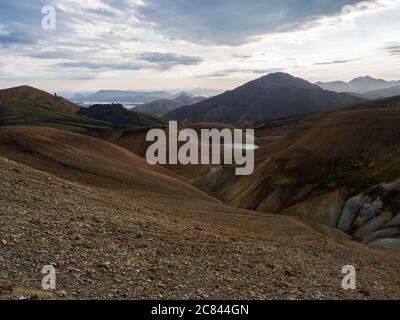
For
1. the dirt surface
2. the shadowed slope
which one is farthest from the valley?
the shadowed slope

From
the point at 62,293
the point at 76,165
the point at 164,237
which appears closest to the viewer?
the point at 62,293

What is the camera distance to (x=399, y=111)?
9706 centimetres

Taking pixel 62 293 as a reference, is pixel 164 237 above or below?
below

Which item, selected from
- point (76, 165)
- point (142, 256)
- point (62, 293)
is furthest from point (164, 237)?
point (76, 165)

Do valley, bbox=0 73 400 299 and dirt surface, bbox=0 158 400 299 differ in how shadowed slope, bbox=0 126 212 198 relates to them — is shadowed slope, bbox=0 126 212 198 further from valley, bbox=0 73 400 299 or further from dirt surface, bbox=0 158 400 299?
dirt surface, bbox=0 158 400 299

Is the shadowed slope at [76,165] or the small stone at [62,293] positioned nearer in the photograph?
the small stone at [62,293]

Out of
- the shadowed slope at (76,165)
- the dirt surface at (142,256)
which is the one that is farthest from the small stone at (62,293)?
the shadowed slope at (76,165)

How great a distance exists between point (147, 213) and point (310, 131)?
82912 mm

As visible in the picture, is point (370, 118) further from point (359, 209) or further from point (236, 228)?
point (236, 228)

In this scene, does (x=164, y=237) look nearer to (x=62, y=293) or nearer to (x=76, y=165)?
(x=62, y=293)

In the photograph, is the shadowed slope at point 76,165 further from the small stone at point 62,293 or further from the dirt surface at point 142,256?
the small stone at point 62,293

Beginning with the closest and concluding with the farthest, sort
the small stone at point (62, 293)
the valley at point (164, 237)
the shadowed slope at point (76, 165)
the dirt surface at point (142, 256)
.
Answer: the small stone at point (62, 293) → the dirt surface at point (142, 256) → the valley at point (164, 237) → the shadowed slope at point (76, 165)
